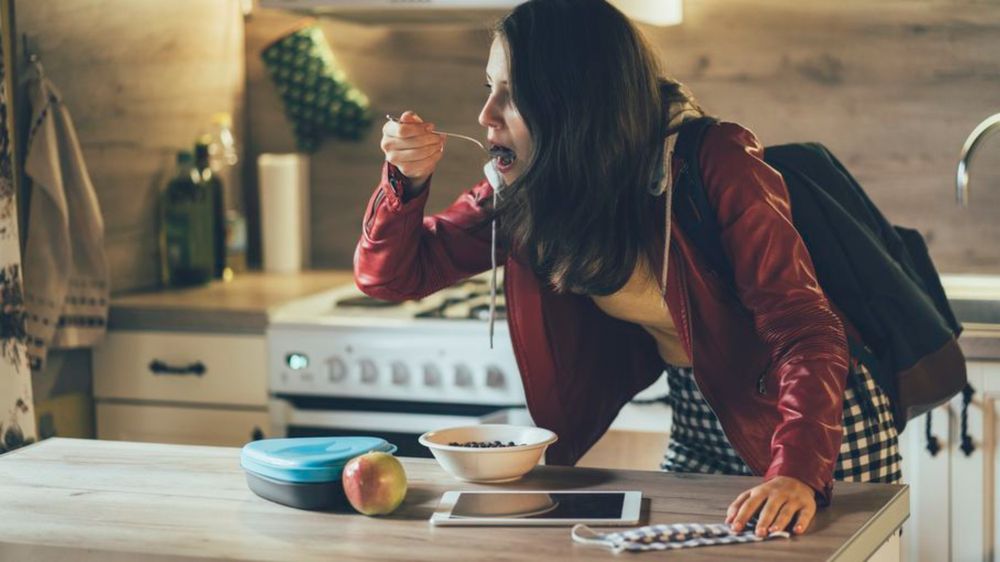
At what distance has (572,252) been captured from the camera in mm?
1898

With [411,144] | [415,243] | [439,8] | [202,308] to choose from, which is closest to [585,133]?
[411,144]

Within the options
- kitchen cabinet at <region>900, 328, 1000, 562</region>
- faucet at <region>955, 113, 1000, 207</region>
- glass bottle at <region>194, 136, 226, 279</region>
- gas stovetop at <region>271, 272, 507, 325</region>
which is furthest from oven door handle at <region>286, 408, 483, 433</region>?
faucet at <region>955, 113, 1000, 207</region>

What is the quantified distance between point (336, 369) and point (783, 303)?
1.39 m

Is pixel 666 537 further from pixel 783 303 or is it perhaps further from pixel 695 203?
pixel 695 203

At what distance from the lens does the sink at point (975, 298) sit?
291 centimetres

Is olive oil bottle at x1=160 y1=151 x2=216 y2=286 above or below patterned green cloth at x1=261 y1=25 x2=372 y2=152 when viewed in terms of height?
below

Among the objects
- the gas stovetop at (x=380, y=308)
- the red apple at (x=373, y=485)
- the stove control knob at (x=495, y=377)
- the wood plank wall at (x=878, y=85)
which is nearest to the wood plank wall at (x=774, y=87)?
the wood plank wall at (x=878, y=85)

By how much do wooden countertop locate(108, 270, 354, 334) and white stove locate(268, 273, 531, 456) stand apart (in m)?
0.06

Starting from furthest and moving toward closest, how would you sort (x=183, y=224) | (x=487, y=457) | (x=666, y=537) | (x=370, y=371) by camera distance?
(x=183, y=224), (x=370, y=371), (x=487, y=457), (x=666, y=537)

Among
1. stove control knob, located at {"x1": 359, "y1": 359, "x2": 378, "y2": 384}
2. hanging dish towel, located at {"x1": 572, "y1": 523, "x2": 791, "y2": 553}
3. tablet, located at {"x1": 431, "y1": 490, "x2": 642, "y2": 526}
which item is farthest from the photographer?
stove control knob, located at {"x1": 359, "y1": 359, "x2": 378, "y2": 384}

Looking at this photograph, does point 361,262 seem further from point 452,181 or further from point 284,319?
point 452,181

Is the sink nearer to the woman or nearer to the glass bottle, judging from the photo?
the woman

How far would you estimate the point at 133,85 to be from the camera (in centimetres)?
324

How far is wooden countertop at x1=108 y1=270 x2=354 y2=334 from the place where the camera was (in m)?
3.00
